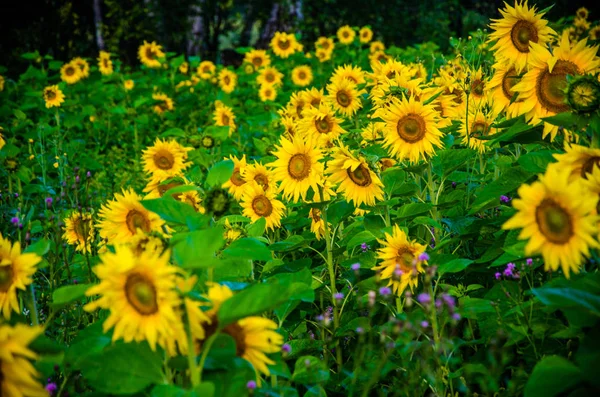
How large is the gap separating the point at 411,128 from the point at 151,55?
6648mm

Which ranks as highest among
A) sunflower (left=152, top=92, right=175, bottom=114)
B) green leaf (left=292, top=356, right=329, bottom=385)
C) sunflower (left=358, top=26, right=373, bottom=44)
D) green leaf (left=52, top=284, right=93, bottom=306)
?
green leaf (left=52, top=284, right=93, bottom=306)

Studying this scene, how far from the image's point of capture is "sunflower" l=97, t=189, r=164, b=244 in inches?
84.6

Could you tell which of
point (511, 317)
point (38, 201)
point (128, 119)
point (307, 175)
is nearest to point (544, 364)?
point (511, 317)

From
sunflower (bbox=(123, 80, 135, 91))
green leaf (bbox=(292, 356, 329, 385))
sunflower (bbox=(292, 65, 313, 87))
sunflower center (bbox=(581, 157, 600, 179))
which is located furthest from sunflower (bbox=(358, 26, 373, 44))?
green leaf (bbox=(292, 356, 329, 385))

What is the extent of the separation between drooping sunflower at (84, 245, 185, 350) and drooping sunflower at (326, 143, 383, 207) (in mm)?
1262

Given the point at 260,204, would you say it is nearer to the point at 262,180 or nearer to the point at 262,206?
the point at 262,206

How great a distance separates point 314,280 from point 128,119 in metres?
4.95

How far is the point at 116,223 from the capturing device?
Answer: 86.4 inches

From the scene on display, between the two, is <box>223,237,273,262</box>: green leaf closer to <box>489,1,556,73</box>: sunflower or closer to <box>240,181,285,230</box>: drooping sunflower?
<box>240,181,285,230</box>: drooping sunflower

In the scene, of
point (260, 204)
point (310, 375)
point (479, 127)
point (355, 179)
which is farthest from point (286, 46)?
point (310, 375)

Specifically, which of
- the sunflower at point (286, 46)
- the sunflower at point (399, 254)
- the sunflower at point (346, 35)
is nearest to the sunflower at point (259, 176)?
the sunflower at point (399, 254)

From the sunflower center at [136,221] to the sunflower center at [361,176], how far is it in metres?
0.82

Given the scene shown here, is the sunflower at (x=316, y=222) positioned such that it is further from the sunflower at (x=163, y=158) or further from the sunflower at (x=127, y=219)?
the sunflower at (x=163, y=158)

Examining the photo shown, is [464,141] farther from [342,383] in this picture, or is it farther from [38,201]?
[38,201]
